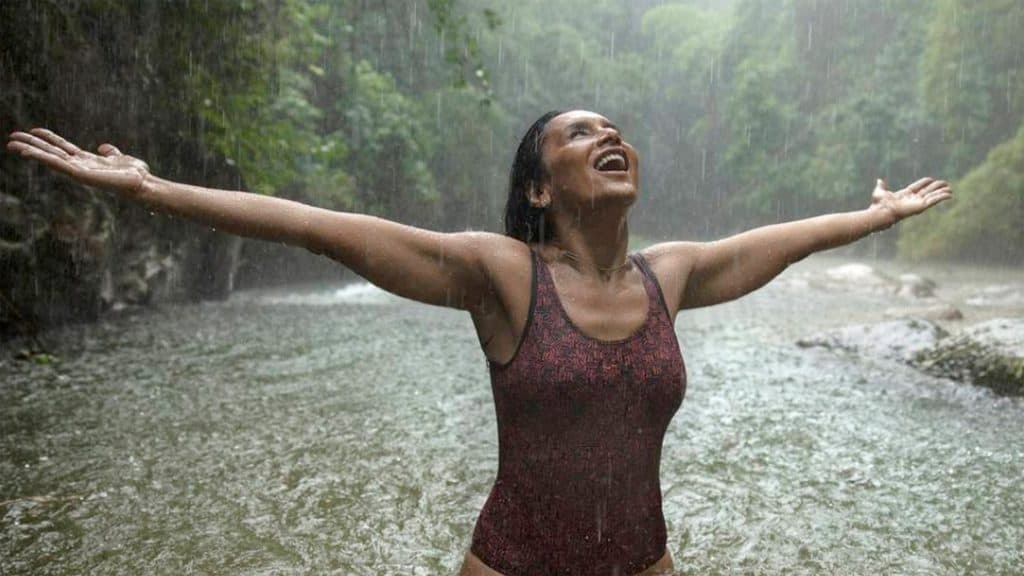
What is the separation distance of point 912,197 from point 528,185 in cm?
129

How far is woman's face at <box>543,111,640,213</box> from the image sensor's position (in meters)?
2.02

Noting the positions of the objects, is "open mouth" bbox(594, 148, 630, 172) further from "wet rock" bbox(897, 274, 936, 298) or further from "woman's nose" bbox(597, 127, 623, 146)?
"wet rock" bbox(897, 274, 936, 298)

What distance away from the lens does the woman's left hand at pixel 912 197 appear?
2.56m

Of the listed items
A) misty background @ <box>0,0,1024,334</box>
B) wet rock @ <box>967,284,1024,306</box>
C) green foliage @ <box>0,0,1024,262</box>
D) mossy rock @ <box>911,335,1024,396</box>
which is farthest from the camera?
wet rock @ <box>967,284,1024,306</box>

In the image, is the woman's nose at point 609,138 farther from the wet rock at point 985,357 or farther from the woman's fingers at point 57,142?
the wet rock at point 985,357

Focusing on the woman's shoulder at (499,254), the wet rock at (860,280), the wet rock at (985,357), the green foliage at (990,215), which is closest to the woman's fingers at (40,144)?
the woman's shoulder at (499,254)

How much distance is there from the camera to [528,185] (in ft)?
7.27

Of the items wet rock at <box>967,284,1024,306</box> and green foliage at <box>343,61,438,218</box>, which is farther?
green foliage at <box>343,61,438,218</box>

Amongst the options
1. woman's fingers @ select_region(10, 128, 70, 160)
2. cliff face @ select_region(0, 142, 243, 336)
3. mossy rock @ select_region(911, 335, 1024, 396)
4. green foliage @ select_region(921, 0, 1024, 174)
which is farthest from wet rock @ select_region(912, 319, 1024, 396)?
green foliage @ select_region(921, 0, 1024, 174)

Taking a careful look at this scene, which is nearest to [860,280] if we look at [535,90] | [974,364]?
[974,364]

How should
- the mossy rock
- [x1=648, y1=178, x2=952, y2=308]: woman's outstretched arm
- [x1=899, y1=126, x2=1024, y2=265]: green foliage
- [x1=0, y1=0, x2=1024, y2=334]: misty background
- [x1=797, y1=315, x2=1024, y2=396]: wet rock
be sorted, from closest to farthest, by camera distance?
[x1=648, y1=178, x2=952, y2=308]: woman's outstretched arm → the mossy rock → [x1=797, y1=315, x2=1024, y2=396]: wet rock → [x1=0, y1=0, x2=1024, y2=334]: misty background → [x1=899, y1=126, x2=1024, y2=265]: green foliage

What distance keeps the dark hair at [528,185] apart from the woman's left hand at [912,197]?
1096 millimetres

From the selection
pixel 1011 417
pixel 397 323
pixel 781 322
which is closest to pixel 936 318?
pixel 781 322

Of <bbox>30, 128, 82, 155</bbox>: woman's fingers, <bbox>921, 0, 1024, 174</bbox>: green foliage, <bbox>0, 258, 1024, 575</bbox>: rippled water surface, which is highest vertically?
<bbox>921, 0, 1024, 174</bbox>: green foliage
